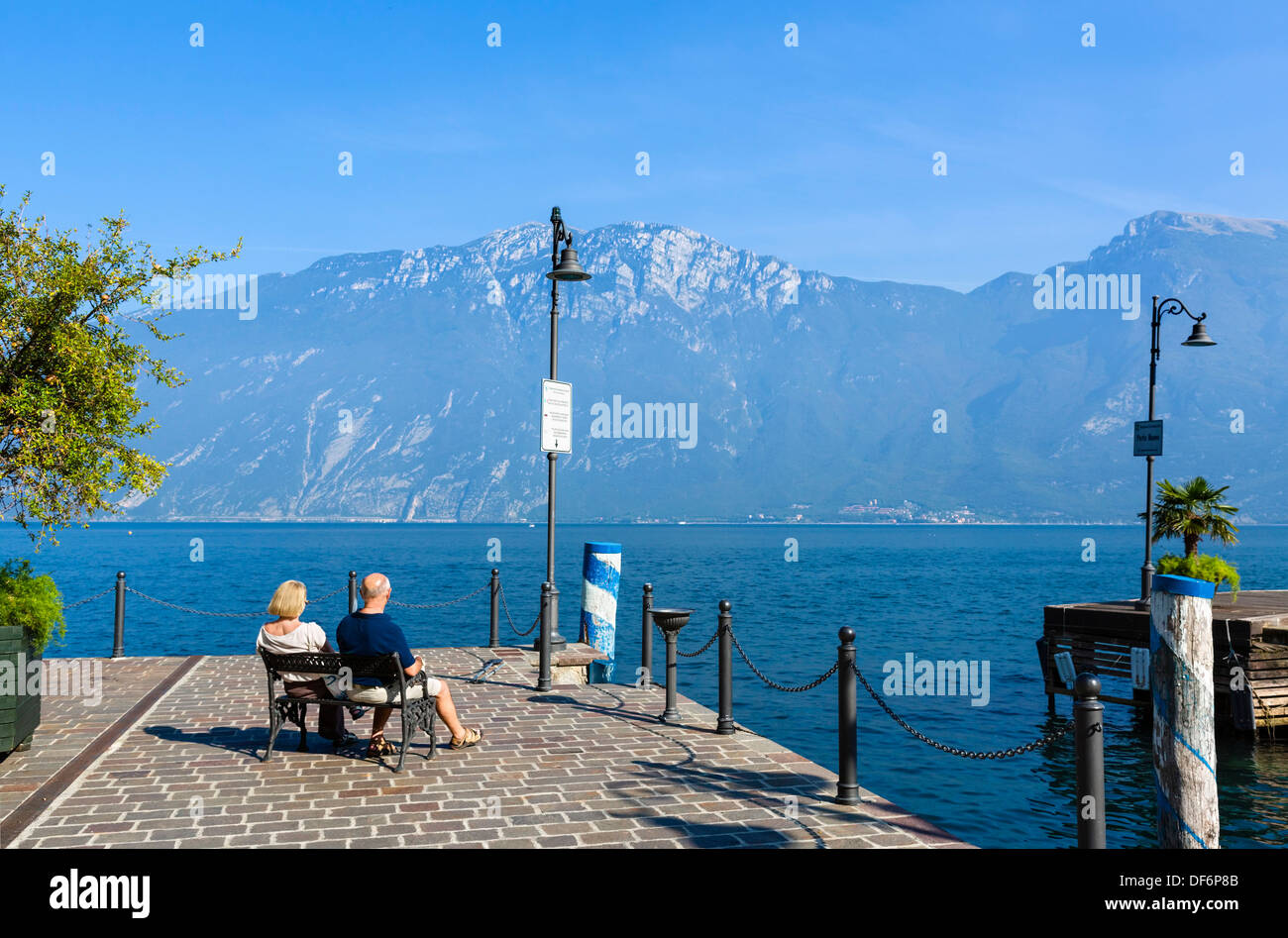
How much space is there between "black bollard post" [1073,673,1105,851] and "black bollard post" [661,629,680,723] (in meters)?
5.78

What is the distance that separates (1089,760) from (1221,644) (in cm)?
1377

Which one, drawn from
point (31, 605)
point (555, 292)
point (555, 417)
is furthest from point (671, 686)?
point (31, 605)

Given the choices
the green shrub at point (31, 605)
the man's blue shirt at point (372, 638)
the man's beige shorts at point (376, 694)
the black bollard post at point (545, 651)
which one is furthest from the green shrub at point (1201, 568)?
the green shrub at point (31, 605)

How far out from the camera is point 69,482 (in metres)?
10.4

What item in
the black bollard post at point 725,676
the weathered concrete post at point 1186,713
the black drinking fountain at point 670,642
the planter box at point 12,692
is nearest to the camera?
the weathered concrete post at point 1186,713

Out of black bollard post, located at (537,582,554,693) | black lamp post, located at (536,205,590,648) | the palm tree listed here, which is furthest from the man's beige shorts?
the palm tree

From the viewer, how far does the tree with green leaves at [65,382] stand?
388 inches

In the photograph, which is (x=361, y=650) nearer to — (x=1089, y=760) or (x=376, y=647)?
(x=376, y=647)

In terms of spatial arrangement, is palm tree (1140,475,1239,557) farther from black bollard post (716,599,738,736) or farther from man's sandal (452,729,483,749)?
man's sandal (452,729,483,749)

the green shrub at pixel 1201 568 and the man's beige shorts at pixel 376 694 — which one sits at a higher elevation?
the green shrub at pixel 1201 568

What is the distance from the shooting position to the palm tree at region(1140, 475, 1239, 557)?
1923cm

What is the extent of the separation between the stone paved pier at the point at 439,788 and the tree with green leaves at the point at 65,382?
244cm

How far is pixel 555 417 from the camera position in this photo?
14211 mm

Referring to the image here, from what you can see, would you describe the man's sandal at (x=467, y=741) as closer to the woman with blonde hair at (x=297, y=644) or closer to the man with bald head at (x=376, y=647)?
the man with bald head at (x=376, y=647)
